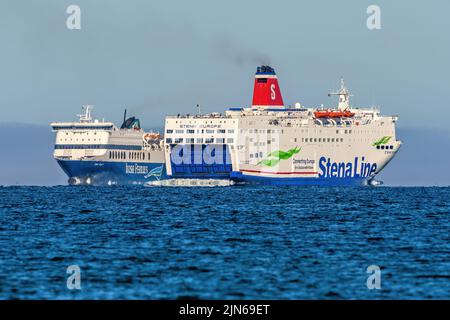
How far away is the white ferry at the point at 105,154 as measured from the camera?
127 meters

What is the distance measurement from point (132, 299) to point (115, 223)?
27820 mm

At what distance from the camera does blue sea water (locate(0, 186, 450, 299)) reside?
33.1 metres

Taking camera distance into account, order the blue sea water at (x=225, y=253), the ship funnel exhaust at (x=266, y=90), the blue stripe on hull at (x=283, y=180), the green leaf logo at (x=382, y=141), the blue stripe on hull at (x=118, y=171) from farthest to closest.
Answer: the ship funnel exhaust at (x=266, y=90) < the blue stripe on hull at (x=118, y=171) < the green leaf logo at (x=382, y=141) < the blue stripe on hull at (x=283, y=180) < the blue sea water at (x=225, y=253)

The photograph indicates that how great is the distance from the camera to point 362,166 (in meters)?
125

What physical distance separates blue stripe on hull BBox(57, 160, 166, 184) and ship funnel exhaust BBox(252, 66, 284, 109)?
14.1 m

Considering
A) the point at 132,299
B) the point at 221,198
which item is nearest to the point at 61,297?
the point at 132,299

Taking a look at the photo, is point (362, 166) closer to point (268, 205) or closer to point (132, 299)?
point (268, 205)

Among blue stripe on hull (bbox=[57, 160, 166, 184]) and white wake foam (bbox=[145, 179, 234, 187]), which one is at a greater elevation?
blue stripe on hull (bbox=[57, 160, 166, 184])

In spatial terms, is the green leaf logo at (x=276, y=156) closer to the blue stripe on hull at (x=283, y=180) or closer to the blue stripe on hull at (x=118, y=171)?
the blue stripe on hull at (x=283, y=180)

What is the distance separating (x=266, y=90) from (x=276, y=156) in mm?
13692

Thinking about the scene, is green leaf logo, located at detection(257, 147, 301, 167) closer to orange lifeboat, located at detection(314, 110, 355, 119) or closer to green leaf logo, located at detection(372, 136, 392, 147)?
orange lifeboat, located at detection(314, 110, 355, 119)

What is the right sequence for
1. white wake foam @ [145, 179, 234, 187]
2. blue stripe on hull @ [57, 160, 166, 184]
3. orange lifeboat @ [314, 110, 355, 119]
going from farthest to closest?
blue stripe on hull @ [57, 160, 166, 184] < orange lifeboat @ [314, 110, 355, 119] < white wake foam @ [145, 179, 234, 187]

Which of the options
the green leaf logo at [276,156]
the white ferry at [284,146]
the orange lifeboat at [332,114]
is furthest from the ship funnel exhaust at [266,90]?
the green leaf logo at [276,156]

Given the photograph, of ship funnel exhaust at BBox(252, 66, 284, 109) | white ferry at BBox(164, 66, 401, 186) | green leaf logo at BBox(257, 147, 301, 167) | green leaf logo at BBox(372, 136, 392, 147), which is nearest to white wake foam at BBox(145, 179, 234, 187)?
white ferry at BBox(164, 66, 401, 186)
